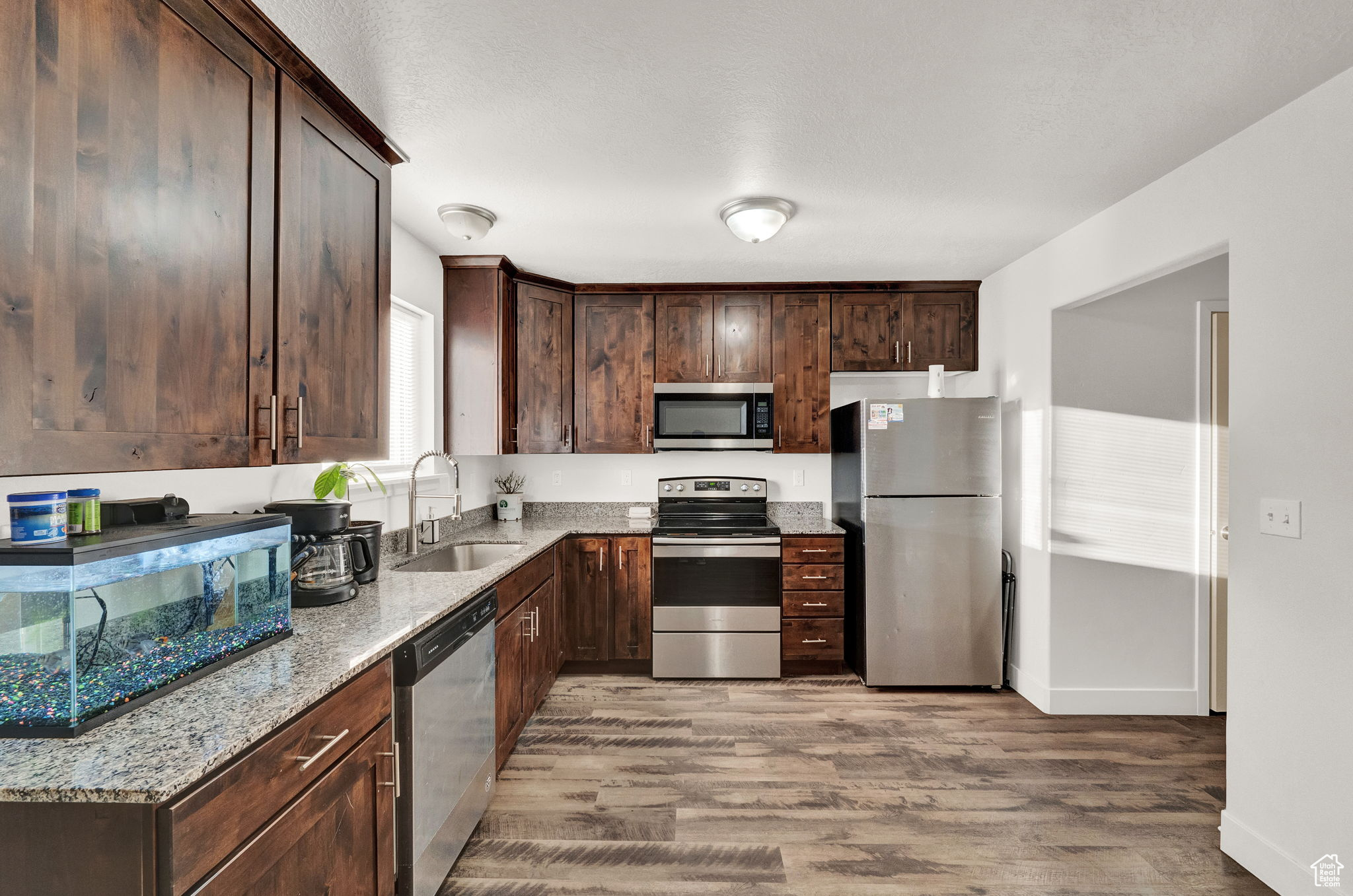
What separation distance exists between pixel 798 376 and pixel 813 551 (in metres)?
1.11

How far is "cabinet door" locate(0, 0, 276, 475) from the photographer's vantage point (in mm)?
958

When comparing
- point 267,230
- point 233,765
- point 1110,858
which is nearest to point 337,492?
point 267,230

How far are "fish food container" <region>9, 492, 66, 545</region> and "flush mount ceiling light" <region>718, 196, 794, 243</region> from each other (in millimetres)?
2304

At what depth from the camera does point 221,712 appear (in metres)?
1.16

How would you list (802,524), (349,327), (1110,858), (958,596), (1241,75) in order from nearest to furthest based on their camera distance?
(1241,75) → (349,327) → (1110,858) → (958,596) → (802,524)

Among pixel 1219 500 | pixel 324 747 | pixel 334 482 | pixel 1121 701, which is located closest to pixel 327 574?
pixel 334 482

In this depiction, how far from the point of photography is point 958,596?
3551mm

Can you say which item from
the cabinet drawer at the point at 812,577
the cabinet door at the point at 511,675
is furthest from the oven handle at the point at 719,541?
the cabinet door at the point at 511,675

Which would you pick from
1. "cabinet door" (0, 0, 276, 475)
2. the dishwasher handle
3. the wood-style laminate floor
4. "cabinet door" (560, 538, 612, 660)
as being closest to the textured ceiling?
"cabinet door" (0, 0, 276, 475)

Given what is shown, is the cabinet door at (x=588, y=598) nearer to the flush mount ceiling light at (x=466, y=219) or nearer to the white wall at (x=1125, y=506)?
the flush mount ceiling light at (x=466, y=219)

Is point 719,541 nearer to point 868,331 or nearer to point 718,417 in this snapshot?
point 718,417

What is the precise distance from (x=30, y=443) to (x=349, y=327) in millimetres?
1009

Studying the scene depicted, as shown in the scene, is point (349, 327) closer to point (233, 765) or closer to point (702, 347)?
point (233, 765)

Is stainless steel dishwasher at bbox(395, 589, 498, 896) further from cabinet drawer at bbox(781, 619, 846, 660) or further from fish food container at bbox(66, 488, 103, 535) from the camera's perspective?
cabinet drawer at bbox(781, 619, 846, 660)
